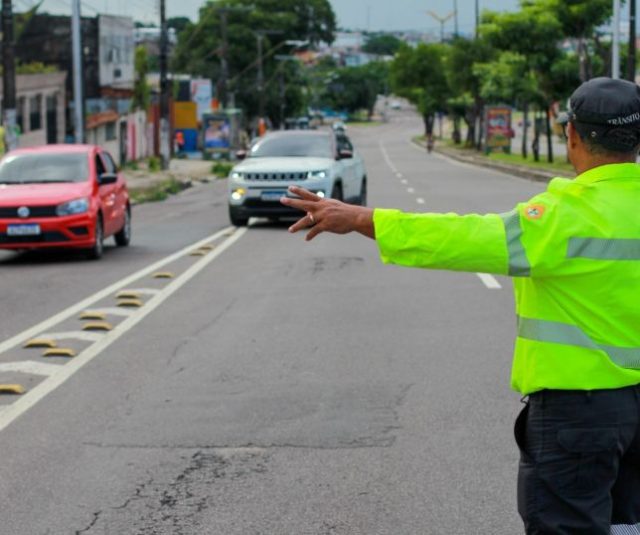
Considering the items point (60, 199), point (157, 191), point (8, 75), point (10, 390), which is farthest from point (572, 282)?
point (157, 191)

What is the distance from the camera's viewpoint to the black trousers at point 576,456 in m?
3.72

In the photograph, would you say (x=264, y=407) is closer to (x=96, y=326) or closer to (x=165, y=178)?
(x=96, y=326)

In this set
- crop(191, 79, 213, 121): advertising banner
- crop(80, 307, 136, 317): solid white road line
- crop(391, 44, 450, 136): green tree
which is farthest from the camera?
crop(391, 44, 450, 136): green tree

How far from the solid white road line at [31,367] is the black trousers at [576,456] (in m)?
6.58

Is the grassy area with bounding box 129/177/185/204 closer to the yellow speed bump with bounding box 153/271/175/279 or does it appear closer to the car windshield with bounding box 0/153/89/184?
the car windshield with bounding box 0/153/89/184

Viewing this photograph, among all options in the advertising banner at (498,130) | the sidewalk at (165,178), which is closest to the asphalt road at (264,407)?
the sidewalk at (165,178)

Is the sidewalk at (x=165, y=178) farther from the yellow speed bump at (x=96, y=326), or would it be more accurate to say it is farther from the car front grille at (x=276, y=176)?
the yellow speed bump at (x=96, y=326)

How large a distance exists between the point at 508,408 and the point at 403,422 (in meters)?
0.77

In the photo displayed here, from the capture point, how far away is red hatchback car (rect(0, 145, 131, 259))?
18.5m

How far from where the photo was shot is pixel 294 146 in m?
25.3

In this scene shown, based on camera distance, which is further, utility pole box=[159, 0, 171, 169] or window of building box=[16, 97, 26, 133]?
utility pole box=[159, 0, 171, 169]

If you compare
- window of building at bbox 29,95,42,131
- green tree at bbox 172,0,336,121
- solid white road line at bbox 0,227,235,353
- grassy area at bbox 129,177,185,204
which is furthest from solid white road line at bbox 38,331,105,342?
green tree at bbox 172,0,336,121

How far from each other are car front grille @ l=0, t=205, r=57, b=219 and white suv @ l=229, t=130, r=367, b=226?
5.53 m

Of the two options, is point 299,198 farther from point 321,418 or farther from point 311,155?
point 311,155
